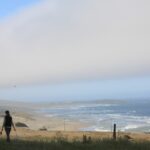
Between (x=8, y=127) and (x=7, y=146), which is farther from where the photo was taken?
(x=8, y=127)

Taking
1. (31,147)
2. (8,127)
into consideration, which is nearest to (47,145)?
(31,147)

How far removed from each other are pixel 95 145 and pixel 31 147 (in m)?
2.77

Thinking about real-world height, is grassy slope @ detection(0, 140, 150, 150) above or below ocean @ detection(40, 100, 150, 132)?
below

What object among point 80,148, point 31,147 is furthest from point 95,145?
point 31,147

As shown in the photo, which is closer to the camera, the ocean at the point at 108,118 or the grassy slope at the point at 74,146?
the grassy slope at the point at 74,146

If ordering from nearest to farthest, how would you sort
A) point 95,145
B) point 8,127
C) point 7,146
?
1. point 7,146
2. point 95,145
3. point 8,127

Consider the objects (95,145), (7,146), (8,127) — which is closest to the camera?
(7,146)

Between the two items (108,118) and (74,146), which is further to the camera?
(108,118)

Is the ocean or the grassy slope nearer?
the grassy slope

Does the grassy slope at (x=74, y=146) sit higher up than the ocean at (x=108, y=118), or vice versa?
the ocean at (x=108, y=118)

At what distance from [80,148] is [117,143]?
207 cm

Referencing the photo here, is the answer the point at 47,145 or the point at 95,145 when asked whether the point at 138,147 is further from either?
the point at 47,145

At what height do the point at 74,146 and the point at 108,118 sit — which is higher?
the point at 108,118

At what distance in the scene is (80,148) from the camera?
22.0 m
